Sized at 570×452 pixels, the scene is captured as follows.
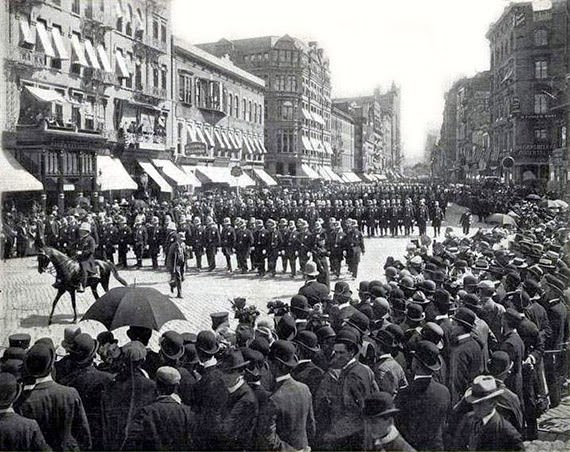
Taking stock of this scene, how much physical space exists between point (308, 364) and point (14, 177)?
2161 centimetres

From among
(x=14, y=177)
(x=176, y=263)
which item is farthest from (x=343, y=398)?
(x=14, y=177)

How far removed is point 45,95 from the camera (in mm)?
27094

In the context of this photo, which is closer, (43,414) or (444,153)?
(43,414)

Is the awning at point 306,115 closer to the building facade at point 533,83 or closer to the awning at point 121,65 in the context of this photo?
the building facade at point 533,83

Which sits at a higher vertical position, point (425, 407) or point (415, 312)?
point (415, 312)

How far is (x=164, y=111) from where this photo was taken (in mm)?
40406

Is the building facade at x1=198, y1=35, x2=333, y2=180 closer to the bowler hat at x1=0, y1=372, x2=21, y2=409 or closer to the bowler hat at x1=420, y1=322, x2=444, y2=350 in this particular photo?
the bowler hat at x1=420, y1=322, x2=444, y2=350

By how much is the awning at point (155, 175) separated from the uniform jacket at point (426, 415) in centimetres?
3276

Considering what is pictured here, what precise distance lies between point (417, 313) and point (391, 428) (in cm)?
333

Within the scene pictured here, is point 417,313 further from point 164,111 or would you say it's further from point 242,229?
point 164,111

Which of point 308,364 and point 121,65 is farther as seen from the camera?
point 121,65

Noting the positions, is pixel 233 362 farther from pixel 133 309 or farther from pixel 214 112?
pixel 214 112

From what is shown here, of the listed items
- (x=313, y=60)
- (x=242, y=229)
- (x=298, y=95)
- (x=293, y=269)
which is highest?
(x=313, y=60)

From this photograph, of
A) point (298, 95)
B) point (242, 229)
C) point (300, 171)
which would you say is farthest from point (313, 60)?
point (242, 229)
